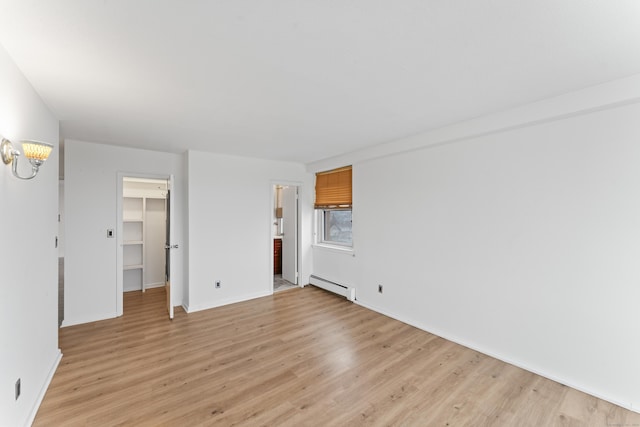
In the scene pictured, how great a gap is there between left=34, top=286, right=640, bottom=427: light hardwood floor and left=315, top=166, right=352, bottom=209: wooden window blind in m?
2.06

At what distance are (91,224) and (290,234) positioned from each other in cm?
309

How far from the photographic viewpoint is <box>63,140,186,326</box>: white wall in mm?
3502

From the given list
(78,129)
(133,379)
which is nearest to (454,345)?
(133,379)

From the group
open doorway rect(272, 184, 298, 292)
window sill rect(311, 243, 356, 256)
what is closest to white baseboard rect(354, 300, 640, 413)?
window sill rect(311, 243, 356, 256)

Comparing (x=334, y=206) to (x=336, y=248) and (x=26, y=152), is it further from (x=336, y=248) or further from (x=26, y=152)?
(x=26, y=152)

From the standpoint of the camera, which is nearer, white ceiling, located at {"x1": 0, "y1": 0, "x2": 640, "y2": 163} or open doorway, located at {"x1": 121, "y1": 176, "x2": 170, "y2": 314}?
white ceiling, located at {"x1": 0, "y1": 0, "x2": 640, "y2": 163}

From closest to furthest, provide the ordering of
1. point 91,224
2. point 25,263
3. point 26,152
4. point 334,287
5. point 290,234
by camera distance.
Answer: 1. point 26,152
2. point 25,263
3. point 91,224
4. point 334,287
5. point 290,234

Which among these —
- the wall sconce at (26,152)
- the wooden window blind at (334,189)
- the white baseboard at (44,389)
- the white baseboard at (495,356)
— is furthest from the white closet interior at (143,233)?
the white baseboard at (495,356)

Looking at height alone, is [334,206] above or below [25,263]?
above

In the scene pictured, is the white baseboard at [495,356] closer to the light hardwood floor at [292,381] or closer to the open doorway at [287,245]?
the light hardwood floor at [292,381]

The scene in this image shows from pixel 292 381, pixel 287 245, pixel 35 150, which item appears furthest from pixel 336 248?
pixel 35 150

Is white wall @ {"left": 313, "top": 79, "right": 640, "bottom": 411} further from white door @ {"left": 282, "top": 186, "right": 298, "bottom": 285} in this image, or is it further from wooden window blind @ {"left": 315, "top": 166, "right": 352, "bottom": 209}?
white door @ {"left": 282, "top": 186, "right": 298, "bottom": 285}

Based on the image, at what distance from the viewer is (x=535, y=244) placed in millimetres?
2490

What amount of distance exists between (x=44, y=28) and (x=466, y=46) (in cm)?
231
